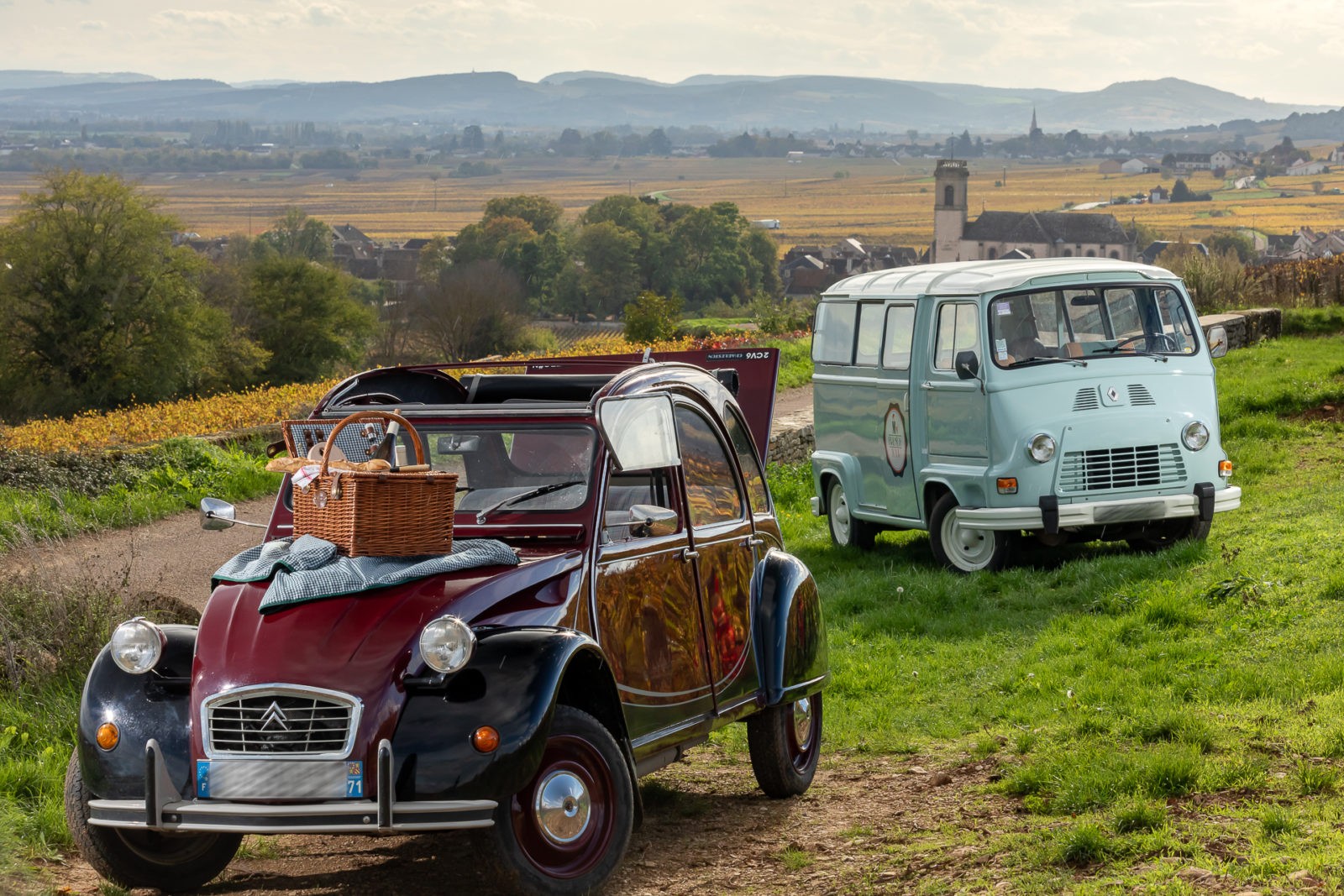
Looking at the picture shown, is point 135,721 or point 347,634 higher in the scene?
point 347,634

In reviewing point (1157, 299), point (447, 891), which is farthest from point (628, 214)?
point (447, 891)

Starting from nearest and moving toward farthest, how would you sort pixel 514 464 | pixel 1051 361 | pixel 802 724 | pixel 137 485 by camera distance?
pixel 514 464
pixel 802 724
pixel 1051 361
pixel 137 485

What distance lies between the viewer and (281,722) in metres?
5.11

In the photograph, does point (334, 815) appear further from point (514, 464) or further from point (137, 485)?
point (137, 485)

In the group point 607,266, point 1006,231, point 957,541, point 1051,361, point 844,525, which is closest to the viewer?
point 1051,361

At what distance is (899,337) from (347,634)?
9545 mm

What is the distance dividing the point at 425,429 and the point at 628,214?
125040 mm

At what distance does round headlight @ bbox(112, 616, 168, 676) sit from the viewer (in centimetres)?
550

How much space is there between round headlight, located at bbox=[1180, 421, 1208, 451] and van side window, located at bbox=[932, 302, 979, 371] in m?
1.88

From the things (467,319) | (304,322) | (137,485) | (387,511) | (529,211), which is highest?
(387,511)

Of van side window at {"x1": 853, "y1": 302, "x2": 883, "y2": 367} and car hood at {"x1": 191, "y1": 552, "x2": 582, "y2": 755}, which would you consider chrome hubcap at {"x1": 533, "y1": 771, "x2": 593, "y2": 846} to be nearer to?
car hood at {"x1": 191, "y1": 552, "x2": 582, "y2": 755}

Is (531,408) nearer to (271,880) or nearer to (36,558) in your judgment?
(271,880)

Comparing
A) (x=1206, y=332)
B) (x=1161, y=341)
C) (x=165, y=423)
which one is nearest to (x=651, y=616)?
(x=1161, y=341)

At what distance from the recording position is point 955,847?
20.6 ft
